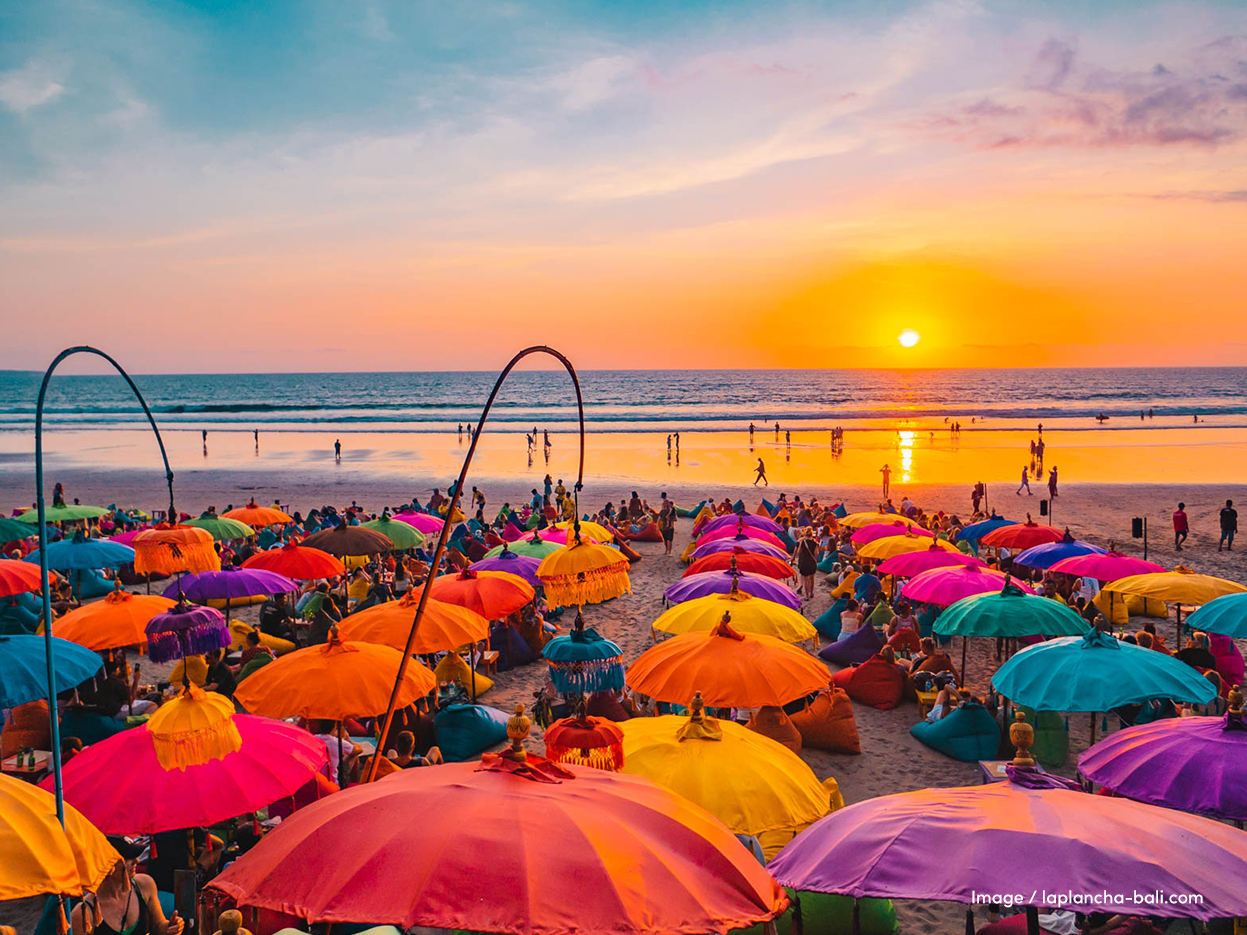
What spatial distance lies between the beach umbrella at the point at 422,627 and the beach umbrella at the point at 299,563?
412cm

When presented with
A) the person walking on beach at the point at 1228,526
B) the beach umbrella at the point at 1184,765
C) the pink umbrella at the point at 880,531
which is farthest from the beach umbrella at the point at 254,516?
the person walking on beach at the point at 1228,526

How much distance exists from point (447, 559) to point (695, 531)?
22.0 feet

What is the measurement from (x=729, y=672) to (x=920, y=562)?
7.50 meters

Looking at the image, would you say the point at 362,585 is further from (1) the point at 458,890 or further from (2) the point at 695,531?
(1) the point at 458,890

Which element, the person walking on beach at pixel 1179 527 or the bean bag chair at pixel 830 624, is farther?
the person walking on beach at pixel 1179 527

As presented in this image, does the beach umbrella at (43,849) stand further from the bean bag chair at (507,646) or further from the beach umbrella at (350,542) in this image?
the beach umbrella at (350,542)

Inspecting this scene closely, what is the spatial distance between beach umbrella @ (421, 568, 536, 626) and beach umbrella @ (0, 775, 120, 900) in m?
6.61

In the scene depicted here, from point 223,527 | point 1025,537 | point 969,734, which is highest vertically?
point 223,527

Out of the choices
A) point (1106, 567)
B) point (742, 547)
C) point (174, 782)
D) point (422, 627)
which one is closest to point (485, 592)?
point (422, 627)

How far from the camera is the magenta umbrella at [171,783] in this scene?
214 inches

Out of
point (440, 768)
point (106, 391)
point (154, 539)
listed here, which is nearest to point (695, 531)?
point (154, 539)

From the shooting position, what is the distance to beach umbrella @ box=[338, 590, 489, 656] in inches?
376

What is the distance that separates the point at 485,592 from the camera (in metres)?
11.4

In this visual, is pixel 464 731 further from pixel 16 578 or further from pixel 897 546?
pixel 897 546
